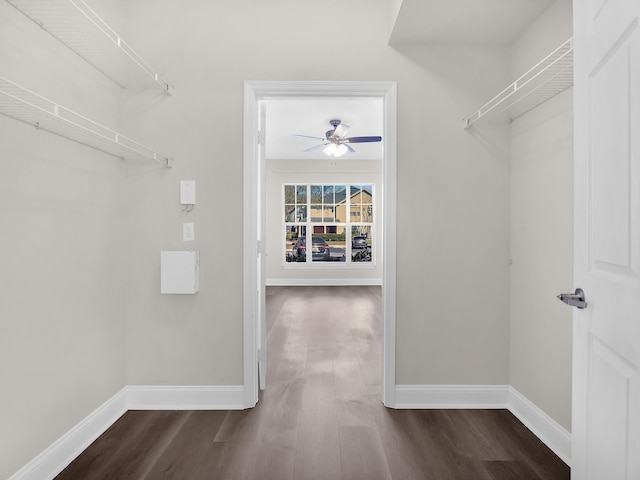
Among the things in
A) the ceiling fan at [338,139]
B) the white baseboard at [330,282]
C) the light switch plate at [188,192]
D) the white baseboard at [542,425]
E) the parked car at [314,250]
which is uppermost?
the ceiling fan at [338,139]

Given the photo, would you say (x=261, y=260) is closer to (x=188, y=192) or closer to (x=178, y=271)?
(x=178, y=271)

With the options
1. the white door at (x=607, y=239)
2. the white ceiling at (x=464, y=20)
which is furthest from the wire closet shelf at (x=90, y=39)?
the white door at (x=607, y=239)

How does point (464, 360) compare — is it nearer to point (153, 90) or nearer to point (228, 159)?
point (228, 159)

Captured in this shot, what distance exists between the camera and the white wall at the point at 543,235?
75.3 inches

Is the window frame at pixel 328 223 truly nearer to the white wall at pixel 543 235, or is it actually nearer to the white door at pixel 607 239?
the white wall at pixel 543 235

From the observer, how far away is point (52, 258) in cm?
178

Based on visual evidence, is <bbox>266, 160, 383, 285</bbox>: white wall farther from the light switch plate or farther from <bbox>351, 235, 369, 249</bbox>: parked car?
the light switch plate

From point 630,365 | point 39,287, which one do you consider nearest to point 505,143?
A: point 630,365

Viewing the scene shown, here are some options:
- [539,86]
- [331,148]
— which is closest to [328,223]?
[331,148]

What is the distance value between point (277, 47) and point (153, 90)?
34.4 inches

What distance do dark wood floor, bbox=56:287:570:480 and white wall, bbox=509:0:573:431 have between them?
0.36 meters

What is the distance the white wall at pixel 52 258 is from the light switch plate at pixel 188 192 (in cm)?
41

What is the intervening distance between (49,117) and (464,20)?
7.45 feet

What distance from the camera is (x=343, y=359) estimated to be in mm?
3346
